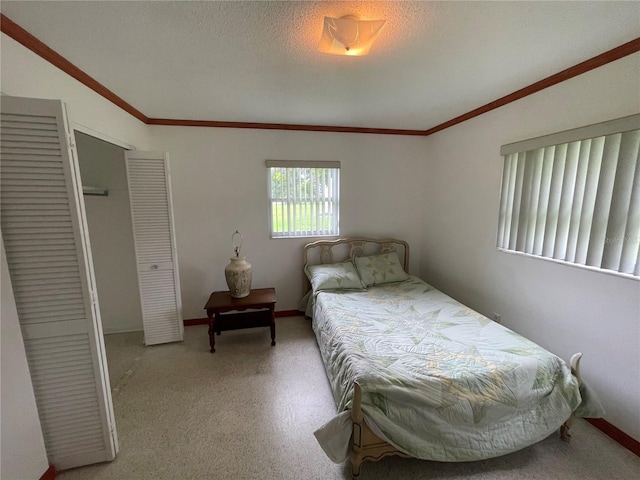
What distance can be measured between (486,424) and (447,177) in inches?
97.5

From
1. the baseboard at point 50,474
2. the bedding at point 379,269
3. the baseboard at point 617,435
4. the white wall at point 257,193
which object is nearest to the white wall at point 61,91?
the white wall at point 257,193

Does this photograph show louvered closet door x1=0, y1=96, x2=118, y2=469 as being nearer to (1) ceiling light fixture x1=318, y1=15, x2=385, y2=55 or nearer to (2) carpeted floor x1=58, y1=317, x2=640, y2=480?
(2) carpeted floor x1=58, y1=317, x2=640, y2=480

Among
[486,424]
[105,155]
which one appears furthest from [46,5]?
[486,424]

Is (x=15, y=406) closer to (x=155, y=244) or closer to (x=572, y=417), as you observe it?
(x=155, y=244)

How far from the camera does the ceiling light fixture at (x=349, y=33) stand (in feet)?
4.24

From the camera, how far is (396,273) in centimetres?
322

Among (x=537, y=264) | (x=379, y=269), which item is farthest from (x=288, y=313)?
(x=537, y=264)

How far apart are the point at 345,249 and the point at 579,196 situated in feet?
7.26

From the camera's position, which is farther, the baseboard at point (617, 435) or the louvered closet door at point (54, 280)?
the baseboard at point (617, 435)

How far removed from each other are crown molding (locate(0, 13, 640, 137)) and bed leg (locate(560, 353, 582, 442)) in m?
1.77

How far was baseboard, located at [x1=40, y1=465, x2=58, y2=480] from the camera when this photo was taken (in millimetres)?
1421

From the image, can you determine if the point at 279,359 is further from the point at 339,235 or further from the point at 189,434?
the point at 339,235

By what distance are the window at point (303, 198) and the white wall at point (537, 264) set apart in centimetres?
128

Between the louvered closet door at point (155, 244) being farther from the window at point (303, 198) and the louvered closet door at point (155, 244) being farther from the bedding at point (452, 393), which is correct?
the bedding at point (452, 393)
